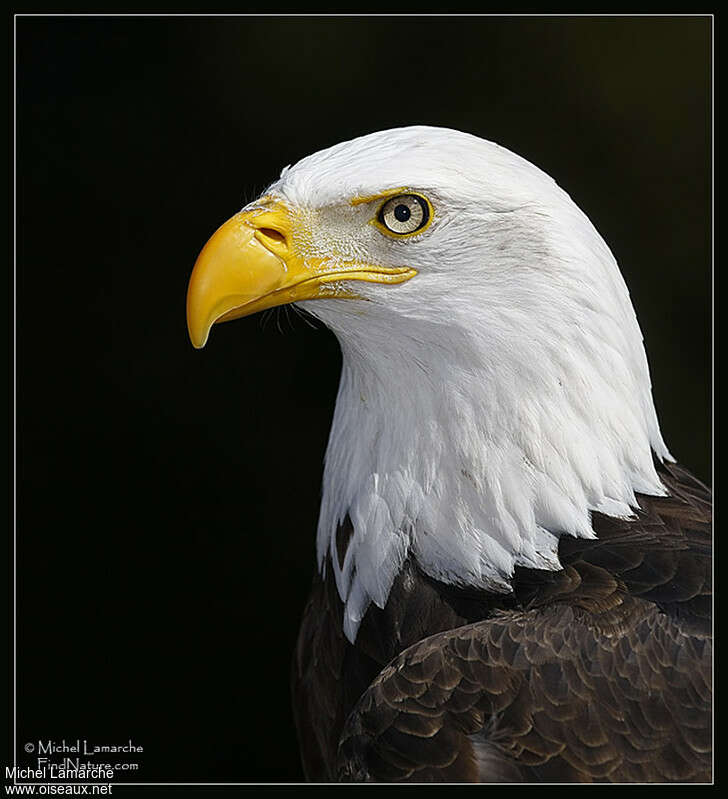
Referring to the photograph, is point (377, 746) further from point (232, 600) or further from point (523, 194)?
point (232, 600)

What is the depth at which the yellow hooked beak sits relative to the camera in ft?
5.40

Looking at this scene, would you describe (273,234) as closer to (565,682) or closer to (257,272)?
(257,272)

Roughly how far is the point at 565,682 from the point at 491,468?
379 millimetres

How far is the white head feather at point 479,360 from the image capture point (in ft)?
5.46

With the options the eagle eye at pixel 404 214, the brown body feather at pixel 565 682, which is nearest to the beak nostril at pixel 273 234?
the eagle eye at pixel 404 214

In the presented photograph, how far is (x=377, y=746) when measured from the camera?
1.64 meters

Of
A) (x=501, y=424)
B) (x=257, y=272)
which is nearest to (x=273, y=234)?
(x=257, y=272)

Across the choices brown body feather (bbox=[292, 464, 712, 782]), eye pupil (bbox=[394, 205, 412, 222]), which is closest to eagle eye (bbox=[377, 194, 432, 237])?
eye pupil (bbox=[394, 205, 412, 222])

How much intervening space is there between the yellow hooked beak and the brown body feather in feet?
1.99

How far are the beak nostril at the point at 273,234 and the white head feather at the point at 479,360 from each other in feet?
0.15

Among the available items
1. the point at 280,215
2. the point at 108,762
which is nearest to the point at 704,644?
the point at 280,215

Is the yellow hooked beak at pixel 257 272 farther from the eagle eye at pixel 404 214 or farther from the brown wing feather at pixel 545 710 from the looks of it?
the brown wing feather at pixel 545 710

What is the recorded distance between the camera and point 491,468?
1.75m

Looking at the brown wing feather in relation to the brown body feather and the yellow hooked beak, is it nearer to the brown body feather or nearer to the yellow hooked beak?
the brown body feather
